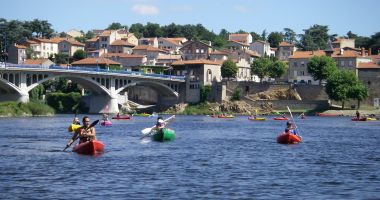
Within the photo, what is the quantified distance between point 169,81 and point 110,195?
11747 centimetres

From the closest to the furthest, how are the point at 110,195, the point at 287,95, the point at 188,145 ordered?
the point at 110,195, the point at 188,145, the point at 287,95

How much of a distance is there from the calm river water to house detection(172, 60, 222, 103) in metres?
85.8

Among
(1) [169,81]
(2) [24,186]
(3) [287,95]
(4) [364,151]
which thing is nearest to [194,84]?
(1) [169,81]

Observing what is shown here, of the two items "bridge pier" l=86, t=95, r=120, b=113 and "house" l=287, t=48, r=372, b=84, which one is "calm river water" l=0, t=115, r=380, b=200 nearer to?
"bridge pier" l=86, t=95, r=120, b=113

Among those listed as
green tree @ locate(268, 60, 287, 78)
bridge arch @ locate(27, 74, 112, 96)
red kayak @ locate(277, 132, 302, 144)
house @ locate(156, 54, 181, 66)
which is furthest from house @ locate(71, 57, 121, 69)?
red kayak @ locate(277, 132, 302, 144)

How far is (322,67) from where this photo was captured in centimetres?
15238

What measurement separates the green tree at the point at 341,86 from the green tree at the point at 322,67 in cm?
1016

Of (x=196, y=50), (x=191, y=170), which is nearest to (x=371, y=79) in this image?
(x=196, y=50)

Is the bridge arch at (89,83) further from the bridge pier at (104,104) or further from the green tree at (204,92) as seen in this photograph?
the green tree at (204,92)

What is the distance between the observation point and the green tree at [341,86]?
137625mm

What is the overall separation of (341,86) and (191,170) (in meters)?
95.7

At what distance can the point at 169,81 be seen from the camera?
153 m

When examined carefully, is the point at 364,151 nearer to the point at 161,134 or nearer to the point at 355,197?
the point at 161,134

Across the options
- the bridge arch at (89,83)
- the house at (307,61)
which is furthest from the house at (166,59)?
the bridge arch at (89,83)
